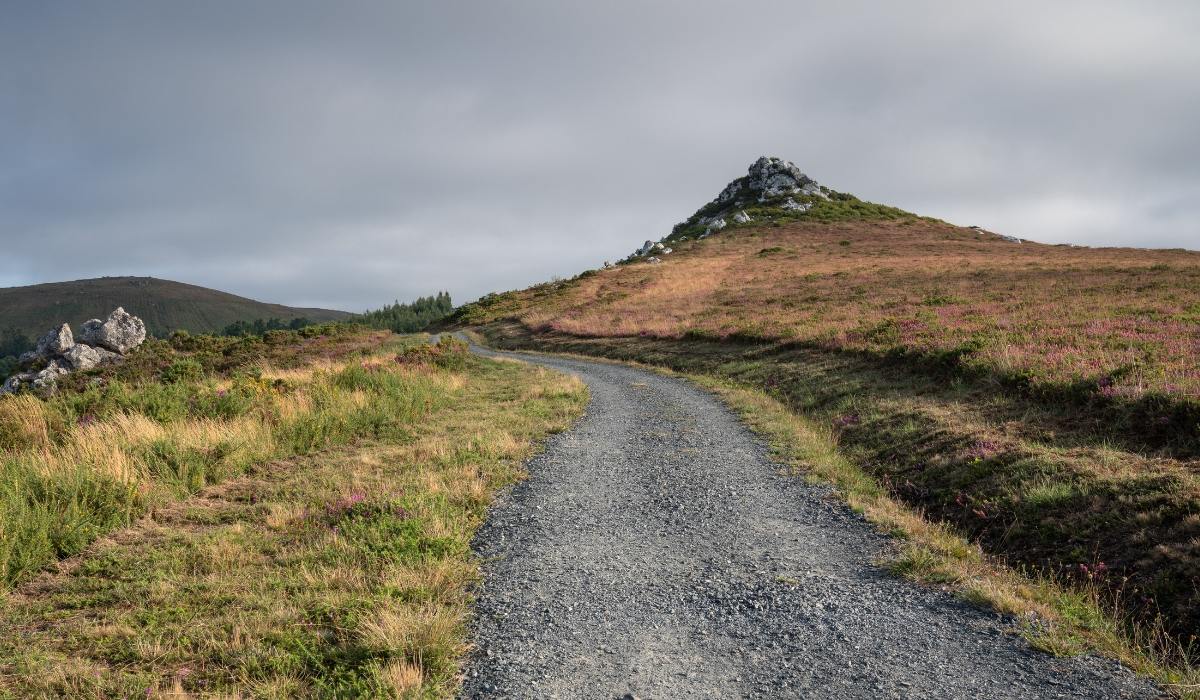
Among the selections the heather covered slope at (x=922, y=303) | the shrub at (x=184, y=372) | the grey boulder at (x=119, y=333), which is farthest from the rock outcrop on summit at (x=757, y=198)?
the shrub at (x=184, y=372)

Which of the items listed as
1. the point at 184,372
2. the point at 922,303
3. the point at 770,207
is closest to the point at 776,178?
the point at 770,207

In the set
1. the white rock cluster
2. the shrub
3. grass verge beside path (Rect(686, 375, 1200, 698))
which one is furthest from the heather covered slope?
the white rock cluster

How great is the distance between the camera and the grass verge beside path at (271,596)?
14.1 ft

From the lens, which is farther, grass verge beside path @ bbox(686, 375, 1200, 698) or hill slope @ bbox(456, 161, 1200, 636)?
hill slope @ bbox(456, 161, 1200, 636)

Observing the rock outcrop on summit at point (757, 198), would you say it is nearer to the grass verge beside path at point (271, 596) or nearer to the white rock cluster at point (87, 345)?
the white rock cluster at point (87, 345)

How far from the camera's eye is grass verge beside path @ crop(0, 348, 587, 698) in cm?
429

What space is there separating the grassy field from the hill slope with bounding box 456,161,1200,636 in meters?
0.04

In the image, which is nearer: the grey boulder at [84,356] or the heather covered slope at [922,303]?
the heather covered slope at [922,303]

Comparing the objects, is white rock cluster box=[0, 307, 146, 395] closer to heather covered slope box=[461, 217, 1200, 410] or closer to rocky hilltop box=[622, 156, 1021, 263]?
heather covered slope box=[461, 217, 1200, 410]

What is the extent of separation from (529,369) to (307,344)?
71.3 ft

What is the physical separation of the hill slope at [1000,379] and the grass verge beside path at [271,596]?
711 centimetres

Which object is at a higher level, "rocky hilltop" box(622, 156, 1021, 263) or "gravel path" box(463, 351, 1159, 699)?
"rocky hilltop" box(622, 156, 1021, 263)

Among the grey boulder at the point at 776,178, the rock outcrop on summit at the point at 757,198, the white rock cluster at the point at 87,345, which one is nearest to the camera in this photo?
the white rock cluster at the point at 87,345

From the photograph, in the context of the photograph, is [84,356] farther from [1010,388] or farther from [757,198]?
[757,198]
